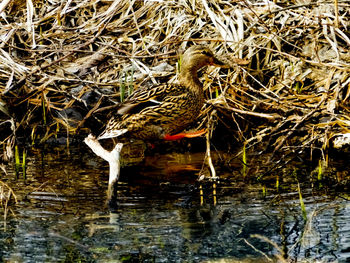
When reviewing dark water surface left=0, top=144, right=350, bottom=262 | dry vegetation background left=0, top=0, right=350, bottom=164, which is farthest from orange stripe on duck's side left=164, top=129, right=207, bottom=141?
dark water surface left=0, top=144, right=350, bottom=262

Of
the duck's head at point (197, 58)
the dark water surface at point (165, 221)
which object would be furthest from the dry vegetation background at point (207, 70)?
the dark water surface at point (165, 221)

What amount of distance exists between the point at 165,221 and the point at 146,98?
7.14ft

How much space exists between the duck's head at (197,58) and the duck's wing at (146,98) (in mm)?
296

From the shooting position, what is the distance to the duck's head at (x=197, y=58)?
6840 millimetres

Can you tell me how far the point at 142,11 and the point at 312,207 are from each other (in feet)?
13.8

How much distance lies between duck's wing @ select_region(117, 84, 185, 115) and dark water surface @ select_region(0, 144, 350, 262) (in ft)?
2.74

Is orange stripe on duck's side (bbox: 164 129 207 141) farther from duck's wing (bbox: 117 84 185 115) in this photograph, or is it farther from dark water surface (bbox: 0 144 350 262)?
dark water surface (bbox: 0 144 350 262)

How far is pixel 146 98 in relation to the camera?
6574 millimetres

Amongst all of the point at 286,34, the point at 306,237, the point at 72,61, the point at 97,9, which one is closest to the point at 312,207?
the point at 306,237

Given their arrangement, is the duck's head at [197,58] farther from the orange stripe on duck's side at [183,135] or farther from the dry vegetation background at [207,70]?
the orange stripe on duck's side at [183,135]

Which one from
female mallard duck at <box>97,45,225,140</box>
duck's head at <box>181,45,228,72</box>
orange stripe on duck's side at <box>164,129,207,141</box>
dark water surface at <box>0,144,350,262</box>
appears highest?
duck's head at <box>181,45,228,72</box>

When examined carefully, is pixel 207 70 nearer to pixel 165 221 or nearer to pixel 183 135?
pixel 183 135

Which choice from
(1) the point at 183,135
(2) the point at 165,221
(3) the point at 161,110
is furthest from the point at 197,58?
(2) the point at 165,221

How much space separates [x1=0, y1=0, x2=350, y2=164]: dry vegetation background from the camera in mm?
6703
